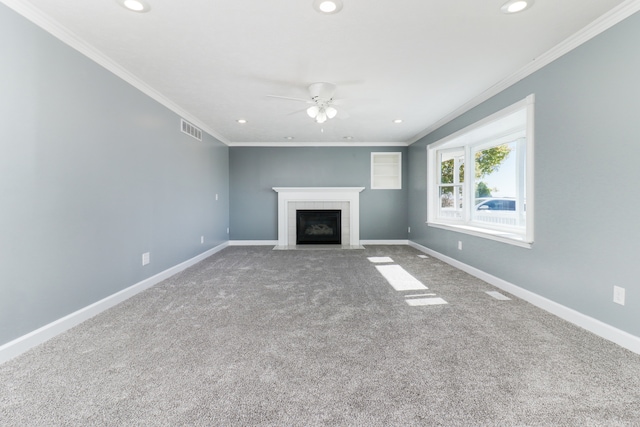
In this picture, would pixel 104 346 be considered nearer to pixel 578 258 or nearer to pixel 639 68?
pixel 578 258

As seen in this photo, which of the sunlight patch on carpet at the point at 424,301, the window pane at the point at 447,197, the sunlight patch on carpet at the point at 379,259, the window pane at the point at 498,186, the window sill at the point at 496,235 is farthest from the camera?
the window pane at the point at 447,197

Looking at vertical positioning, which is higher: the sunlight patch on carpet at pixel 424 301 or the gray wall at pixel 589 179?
the gray wall at pixel 589 179

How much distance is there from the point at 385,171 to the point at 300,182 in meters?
2.04

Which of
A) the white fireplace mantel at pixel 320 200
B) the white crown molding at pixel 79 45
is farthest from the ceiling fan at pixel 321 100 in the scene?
the white fireplace mantel at pixel 320 200

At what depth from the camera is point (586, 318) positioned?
2252mm

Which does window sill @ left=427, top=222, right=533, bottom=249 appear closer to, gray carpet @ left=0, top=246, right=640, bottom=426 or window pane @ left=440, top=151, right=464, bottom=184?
gray carpet @ left=0, top=246, right=640, bottom=426

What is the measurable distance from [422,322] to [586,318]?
1299mm

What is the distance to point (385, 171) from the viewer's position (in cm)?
658

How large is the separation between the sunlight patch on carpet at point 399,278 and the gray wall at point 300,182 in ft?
7.78

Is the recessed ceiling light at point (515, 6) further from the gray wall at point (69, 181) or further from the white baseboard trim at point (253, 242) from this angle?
the white baseboard trim at point (253, 242)

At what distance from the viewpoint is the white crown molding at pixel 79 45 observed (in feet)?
6.35

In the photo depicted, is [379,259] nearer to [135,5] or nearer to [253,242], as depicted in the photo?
[253,242]

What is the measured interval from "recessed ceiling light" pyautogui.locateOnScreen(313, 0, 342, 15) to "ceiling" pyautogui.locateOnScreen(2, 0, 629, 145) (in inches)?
2.2

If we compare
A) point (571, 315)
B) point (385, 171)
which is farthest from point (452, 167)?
point (571, 315)
